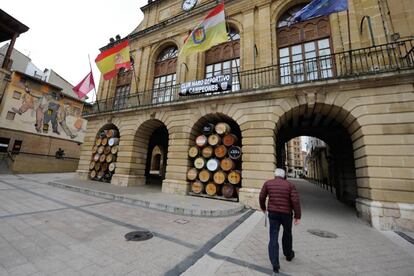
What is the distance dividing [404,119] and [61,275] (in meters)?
11.0

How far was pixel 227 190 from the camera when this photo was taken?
9.71 m

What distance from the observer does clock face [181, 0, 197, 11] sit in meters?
15.9

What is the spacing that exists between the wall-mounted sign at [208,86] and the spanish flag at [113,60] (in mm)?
4884

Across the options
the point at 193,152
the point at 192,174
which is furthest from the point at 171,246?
the point at 193,152

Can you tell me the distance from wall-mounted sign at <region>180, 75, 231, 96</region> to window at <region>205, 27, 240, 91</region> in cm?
223

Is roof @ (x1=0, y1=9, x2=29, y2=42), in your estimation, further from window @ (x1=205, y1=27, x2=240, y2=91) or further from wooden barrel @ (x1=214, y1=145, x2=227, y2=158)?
wooden barrel @ (x1=214, y1=145, x2=227, y2=158)

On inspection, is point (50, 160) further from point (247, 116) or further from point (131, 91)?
point (247, 116)

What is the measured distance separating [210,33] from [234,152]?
6.55 meters

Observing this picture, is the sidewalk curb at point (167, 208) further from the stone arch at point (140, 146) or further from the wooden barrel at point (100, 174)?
the wooden barrel at point (100, 174)

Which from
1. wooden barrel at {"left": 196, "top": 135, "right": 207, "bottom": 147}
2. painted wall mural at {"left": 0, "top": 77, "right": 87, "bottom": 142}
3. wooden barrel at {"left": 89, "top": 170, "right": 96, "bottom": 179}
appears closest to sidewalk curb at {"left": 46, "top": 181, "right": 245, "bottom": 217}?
A: wooden barrel at {"left": 196, "top": 135, "right": 207, "bottom": 147}

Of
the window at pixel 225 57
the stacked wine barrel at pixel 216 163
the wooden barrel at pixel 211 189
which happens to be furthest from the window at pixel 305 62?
the wooden barrel at pixel 211 189

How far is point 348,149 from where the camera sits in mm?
11211

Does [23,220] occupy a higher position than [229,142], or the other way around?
[229,142]

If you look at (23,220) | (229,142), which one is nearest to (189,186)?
(229,142)
